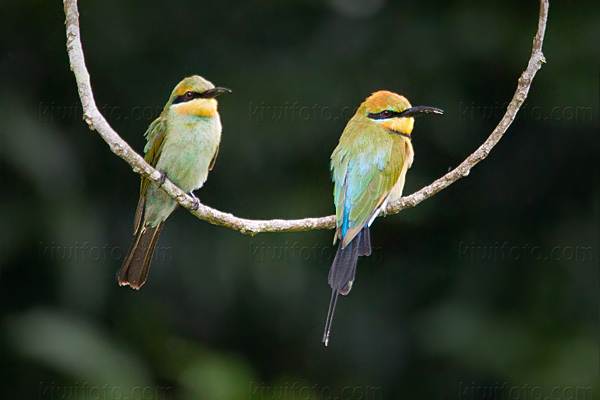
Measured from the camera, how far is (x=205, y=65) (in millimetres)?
4746

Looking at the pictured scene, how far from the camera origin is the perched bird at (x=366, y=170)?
3.04 m

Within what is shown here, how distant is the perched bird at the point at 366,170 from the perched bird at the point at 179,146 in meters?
0.56

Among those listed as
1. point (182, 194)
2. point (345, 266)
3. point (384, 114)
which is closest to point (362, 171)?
point (384, 114)

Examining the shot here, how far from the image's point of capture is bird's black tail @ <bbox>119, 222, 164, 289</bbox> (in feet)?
10.3

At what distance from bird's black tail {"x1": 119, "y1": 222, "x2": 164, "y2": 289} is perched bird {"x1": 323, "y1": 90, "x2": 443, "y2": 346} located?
2.48ft

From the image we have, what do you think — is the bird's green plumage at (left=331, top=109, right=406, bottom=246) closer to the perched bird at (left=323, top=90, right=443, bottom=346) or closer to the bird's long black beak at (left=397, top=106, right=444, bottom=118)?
the perched bird at (left=323, top=90, right=443, bottom=346)

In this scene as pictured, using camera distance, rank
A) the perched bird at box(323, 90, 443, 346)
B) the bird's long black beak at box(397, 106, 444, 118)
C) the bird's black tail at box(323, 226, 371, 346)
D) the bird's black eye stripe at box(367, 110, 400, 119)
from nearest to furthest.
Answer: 1. the bird's black tail at box(323, 226, 371, 346)
2. the perched bird at box(323, 90, 443, 346)
3. the bird's long black beak at box(397, 106, 444, 118)
4. the bird's black eye stripe at box(367, 110, 400, 119)

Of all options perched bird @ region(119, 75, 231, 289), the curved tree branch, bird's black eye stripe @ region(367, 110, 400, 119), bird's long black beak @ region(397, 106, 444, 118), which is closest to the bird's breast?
perched bird @ region(119, 75, 231, 289)

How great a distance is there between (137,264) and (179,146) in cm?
52

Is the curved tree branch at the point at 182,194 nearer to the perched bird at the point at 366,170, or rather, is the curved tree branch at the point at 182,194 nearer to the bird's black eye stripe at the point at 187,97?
the perched bird at the point at 366,170

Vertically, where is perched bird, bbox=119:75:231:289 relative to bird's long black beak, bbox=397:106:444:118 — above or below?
below

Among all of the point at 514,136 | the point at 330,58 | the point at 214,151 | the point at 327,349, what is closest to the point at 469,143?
the point at 514,136

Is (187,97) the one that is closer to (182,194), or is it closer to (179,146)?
(179,146)

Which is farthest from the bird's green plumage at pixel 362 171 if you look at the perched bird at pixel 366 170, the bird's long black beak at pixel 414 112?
the bird's long black beak at pixel 414 112
